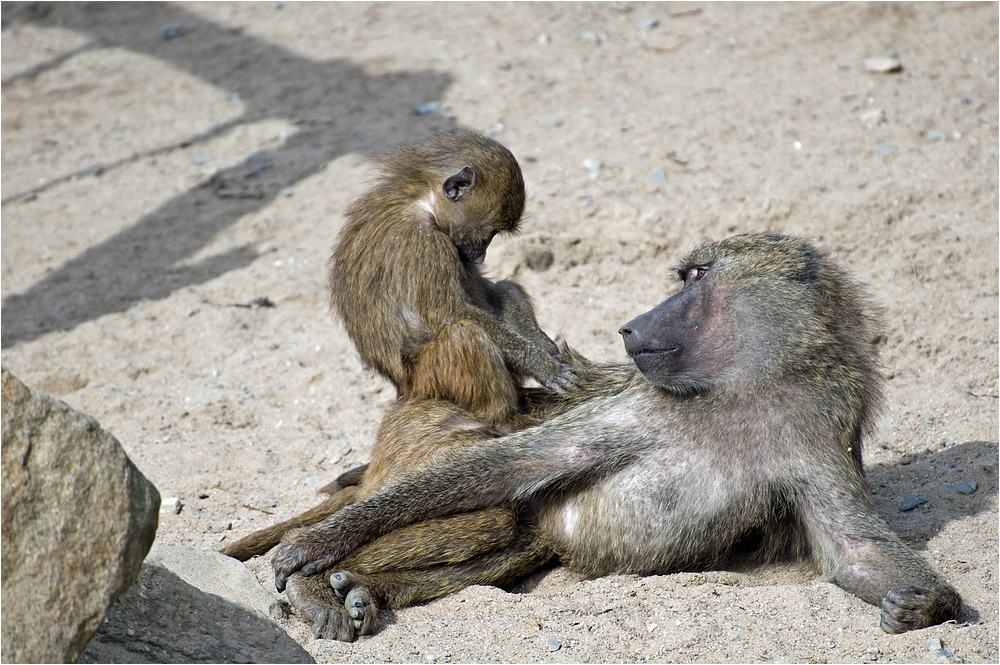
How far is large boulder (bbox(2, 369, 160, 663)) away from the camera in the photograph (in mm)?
1612

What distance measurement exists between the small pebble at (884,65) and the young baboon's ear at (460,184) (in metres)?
3.70

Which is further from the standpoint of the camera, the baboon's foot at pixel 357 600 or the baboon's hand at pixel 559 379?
the baboon's hand at pixel 559 379

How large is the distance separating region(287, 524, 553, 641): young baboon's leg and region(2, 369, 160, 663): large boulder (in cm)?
80

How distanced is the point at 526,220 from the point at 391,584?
2184mm

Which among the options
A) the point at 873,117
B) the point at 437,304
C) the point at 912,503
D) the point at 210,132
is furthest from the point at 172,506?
the point at 873,117

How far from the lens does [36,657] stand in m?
1.60

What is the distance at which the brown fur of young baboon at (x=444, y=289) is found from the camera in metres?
3.01

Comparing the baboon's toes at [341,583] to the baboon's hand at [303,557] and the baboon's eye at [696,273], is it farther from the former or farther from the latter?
the baboon's eye at [696,273]

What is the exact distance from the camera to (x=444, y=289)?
10.4 feet

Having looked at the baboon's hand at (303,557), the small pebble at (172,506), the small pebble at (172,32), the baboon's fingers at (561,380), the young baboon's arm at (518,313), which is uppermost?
the young baboon's arm at (518,313)

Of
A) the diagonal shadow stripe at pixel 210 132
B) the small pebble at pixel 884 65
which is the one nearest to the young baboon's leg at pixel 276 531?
the diagonal shadow stripe at pixel 210 132

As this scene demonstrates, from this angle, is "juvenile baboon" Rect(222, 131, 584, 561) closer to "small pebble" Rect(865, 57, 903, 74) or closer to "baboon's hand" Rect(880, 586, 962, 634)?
"baboon's hand" Rect(880, 586, 962, 634)

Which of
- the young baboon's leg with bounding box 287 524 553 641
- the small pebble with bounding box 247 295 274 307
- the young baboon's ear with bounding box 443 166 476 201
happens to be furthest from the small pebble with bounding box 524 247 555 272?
the young baboon's leg with bounding box 287 524 553 641

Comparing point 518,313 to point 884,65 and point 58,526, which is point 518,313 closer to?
point 58,526
